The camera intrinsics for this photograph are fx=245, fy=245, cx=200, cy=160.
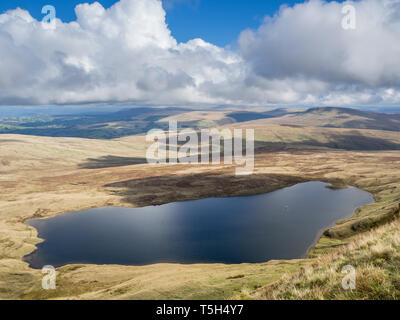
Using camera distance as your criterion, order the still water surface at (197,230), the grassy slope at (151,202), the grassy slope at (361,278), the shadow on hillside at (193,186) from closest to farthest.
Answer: the grassy slope at (361,278)
the grassy slope at (151,202)
the still water surface at (197,230)
the shadow on hillside at (193,186)

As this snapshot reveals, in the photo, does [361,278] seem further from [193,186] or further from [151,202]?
[193,186]

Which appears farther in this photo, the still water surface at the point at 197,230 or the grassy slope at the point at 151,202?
the still water surface at the point at 197,230

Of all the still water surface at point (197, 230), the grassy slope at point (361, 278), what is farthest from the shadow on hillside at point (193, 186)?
the grassy slope at point (361, 278)

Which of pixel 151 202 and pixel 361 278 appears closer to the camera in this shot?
pixel 361 278

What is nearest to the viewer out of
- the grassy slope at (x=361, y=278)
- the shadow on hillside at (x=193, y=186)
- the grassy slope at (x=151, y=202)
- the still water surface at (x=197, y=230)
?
the grassy slope at (x=361, y=278)

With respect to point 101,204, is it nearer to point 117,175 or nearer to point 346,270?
point 117,175

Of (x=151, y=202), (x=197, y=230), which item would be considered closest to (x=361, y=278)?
(x=197, y=230)

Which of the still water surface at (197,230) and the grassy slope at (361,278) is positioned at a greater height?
the grassy slope at (361,278)

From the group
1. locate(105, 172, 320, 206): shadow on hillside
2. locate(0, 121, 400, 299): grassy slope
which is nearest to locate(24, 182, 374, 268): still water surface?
locate(0, 121, 400, 299): grassy slope

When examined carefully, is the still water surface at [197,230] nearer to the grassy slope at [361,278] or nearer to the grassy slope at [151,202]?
the grassy slope at [151,202]

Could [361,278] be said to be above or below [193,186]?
above
